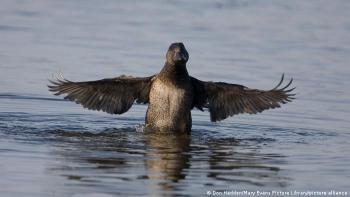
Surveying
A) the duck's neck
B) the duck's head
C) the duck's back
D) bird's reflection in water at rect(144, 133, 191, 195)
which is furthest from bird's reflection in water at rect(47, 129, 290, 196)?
the duck's head

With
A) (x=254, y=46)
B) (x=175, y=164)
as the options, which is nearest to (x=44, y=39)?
(x=254, y=46)

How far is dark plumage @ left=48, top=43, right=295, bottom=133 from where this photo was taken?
12.5m

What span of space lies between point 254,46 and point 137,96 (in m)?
5.61

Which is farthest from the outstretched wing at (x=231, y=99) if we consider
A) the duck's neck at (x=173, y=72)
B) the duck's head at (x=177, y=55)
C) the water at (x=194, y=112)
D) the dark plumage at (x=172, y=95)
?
the duck's head at (x=177, y=55)

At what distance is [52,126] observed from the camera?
12.8 meters

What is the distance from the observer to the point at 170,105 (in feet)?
41.2

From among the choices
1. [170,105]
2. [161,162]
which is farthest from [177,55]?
[161,162]

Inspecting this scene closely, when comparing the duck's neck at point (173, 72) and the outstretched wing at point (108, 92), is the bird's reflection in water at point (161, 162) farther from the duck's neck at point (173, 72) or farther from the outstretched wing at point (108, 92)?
the duck's neck at point (173, 72)

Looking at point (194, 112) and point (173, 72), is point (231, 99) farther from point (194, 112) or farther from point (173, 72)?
point (194, 112)

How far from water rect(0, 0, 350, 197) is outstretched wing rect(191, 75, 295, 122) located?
26cm

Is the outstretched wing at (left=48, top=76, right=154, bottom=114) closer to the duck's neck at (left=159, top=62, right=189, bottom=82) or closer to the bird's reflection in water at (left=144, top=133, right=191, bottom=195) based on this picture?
the duck's neck at (left=159, top=62, right=189, bottom=82)

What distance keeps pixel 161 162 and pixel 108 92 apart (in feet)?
7.76

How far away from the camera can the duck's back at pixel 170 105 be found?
1248cm

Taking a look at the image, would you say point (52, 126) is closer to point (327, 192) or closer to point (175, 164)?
point (175, 164)
